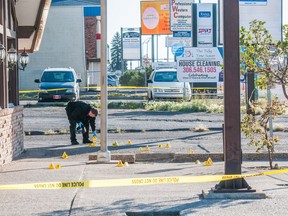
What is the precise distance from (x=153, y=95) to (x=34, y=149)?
1790cm

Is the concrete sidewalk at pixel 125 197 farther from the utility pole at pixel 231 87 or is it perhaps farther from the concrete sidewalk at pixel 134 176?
the utility pole at pixel 231 87

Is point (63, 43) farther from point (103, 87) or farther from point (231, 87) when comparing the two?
point (231, 87)

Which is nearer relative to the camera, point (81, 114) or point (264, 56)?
point (264, 56)

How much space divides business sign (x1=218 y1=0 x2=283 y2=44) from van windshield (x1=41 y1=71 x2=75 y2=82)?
46.9 ft

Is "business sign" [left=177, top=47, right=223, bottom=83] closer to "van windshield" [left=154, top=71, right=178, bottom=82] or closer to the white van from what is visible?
the white van

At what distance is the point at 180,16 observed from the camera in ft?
158

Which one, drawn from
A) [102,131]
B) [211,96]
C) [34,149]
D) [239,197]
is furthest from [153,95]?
[239,197]

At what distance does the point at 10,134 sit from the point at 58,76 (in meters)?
19.4

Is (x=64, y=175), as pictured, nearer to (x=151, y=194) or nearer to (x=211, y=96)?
(x=151, y=194)

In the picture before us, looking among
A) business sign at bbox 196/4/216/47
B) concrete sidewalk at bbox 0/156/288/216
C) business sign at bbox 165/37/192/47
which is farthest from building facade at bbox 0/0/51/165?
business sign at bbox 165/37/192/47

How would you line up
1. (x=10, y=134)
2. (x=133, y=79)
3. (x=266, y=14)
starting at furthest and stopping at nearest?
(x=133, y=79) → (x=266, y=14) → (x=10, y=134)

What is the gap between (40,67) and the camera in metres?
54.1

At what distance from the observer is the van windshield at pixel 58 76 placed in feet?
106

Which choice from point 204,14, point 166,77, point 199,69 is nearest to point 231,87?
point 199,69
